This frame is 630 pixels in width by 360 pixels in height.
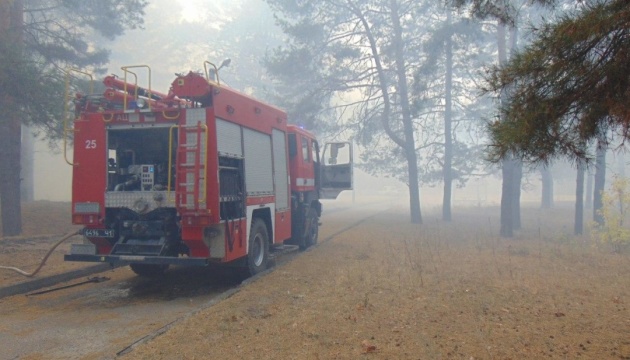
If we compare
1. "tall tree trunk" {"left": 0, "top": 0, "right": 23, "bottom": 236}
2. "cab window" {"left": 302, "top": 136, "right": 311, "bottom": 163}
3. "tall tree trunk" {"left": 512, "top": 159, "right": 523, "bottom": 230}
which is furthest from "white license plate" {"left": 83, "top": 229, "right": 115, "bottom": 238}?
"tall tree trunk" {"left": 512, "top": 159, "right": 523, "bottom": 230}

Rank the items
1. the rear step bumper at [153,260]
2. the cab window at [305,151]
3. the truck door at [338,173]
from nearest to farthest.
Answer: the rear step bumper at [153,260] < the cab window at [305,151] < the truck door at [338,173]

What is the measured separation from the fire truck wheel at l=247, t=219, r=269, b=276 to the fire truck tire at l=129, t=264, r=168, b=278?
183cm

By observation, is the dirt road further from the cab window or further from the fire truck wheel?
the cab window

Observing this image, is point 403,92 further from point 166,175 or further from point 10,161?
point 166,175

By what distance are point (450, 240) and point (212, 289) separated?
30.8ft

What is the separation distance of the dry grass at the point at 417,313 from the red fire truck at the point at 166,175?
3.96 ft

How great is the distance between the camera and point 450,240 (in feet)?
53.3

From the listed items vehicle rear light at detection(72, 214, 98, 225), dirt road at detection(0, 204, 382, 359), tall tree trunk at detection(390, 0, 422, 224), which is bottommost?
dirt road at detection(0, 204, 382, 359)

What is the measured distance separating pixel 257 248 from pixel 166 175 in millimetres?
2323

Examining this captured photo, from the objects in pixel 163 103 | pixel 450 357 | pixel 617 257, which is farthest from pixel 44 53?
pixel 617 257

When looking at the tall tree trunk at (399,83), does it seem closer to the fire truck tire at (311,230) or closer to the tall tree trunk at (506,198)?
the tall tree trunk at (506,198)

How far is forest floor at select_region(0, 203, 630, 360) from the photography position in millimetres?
5215

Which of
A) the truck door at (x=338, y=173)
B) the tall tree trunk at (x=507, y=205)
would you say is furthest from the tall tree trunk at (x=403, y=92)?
the truck door at (x=338, y=173)

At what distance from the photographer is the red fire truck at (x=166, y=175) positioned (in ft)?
25.9
